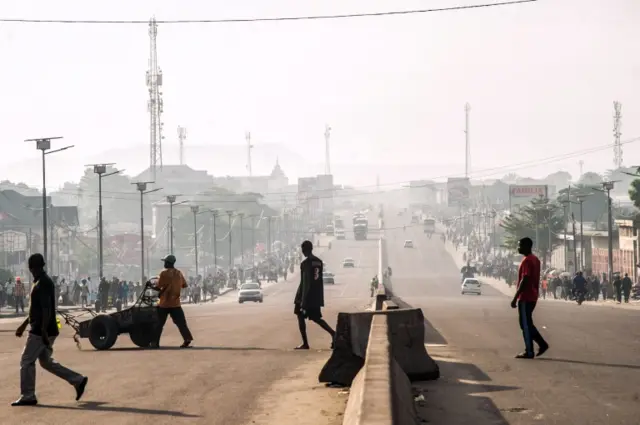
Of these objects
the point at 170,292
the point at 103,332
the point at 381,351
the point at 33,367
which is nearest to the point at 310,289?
the point at 170,292

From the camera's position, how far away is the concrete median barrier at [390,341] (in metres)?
14.6

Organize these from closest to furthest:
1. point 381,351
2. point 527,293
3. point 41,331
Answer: point 381,351 → point 41,331 → point 527,293

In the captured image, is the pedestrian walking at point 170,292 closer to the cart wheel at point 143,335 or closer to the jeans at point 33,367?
the cart wheel at point 143,335

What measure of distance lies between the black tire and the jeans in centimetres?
846

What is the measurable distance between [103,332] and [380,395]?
1389 centimetres

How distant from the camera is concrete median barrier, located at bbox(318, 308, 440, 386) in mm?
14570

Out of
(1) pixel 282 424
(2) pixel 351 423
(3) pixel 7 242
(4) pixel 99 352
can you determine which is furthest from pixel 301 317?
(3) pixel 7 242

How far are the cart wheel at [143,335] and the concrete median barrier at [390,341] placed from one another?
7.62 metres

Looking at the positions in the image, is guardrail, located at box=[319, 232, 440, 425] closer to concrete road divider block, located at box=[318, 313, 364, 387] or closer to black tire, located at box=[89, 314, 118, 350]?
concrete road divider block, located at box=[318, 313, 364, 387]

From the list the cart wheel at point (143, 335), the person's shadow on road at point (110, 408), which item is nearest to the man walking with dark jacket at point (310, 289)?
the cart wheel at point (143, 335)

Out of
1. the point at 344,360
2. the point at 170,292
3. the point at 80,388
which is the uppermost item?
the point at 170,292

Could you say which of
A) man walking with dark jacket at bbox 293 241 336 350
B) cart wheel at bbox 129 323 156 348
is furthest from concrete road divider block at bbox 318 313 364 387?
cart wheel at bbox 129 323 156 348

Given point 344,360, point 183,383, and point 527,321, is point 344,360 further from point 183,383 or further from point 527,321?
point 527,321

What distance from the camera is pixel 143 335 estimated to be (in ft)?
74.6
